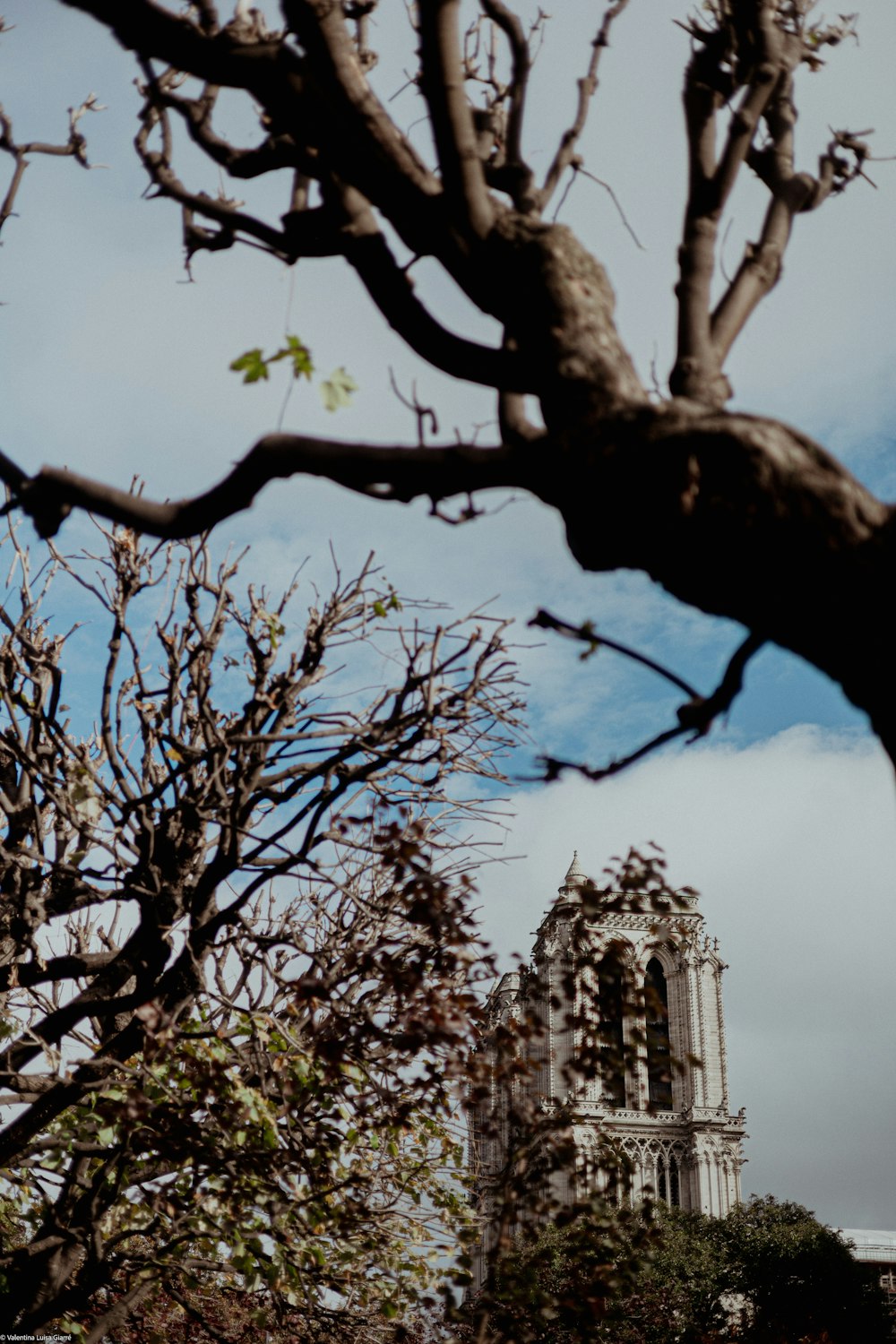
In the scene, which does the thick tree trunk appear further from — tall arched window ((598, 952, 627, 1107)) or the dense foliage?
the dense foliage

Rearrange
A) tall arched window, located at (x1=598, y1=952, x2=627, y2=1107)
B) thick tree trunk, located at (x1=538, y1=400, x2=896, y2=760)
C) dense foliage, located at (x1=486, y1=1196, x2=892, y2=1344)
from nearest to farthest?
thick tree trunk, located at (x1=538, y1=400, x2=896, y2=760) → tall arched window, located at (x1=598, y1=952, x2=627, y2=1107) → dense foliage, located at (x1=486, y1=1196, x2=892, y2=1344)

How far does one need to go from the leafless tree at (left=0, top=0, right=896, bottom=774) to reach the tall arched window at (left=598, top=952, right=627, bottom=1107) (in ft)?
9.79

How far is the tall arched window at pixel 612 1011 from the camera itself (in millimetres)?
5562

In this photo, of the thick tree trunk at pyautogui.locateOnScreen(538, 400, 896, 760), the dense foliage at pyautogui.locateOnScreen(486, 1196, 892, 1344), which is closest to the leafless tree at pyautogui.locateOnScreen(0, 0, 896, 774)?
the thick tree trunk at pyautogui.locateOnScreen(538, 400, 896, 760)

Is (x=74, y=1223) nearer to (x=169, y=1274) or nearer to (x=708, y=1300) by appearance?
(x=169, y=1274)

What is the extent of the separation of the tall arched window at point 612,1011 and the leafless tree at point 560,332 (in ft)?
9.79

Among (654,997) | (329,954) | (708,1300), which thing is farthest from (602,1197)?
(708,1300)

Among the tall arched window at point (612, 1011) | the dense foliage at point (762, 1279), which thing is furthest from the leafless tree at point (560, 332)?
the dense foliage at point (762, 1279)

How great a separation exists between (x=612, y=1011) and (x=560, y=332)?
12.3 ft

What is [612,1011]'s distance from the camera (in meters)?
5.82

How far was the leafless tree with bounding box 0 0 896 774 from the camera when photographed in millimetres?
2699

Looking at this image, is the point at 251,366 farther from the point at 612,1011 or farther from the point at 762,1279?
the point at 762,1279

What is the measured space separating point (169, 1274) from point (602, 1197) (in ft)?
14.0

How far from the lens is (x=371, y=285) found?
3.52 m
